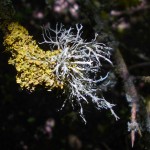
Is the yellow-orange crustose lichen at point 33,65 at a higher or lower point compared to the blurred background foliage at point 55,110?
lower

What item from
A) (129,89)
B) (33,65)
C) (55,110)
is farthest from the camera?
(55,110)

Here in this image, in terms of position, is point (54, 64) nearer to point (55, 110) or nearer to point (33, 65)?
point (33, 65)

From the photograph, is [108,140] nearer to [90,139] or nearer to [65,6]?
[90,139]

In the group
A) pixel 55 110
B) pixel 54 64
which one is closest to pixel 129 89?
pixel 54 64

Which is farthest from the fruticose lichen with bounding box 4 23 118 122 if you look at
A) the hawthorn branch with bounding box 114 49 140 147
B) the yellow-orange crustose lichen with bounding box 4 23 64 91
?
the hawthorn branch with bounding box 114 49 140 147

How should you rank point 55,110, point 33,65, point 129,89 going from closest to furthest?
point 33,65, point 129,89, point 55,110

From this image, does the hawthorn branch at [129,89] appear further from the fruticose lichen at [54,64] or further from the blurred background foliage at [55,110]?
the blurred background foliage at [55,110]

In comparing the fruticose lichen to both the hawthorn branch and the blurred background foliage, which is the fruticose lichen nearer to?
the hawthorn branch

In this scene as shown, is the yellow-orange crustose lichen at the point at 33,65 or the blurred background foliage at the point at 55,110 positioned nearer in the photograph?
the yellow-orange crustose lichen at the point at 33,65

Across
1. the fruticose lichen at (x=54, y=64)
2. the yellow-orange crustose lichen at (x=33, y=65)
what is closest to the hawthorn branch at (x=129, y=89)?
the fruticose lichen at (x=54, y=64)

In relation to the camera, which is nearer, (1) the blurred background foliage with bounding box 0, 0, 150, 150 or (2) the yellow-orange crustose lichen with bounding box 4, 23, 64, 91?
(2) the yellow-orange crustose lichen with bounding box 4, 23, 64, 91

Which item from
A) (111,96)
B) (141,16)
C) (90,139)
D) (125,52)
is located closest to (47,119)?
(90,139)
